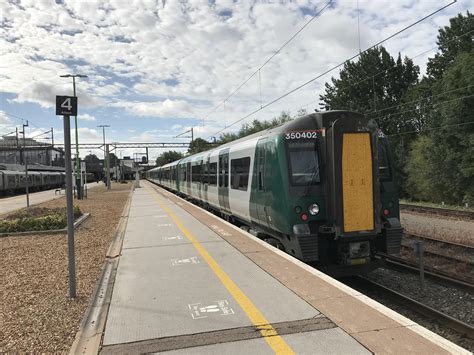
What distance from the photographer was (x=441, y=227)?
593 inches

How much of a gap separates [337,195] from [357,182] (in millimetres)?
434

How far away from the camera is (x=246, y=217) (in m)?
10.8

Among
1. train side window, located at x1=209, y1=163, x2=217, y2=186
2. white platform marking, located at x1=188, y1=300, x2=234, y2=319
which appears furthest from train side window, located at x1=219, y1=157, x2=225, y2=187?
white platform marking, located at x1=188, y1=300, x2=234, y2=319

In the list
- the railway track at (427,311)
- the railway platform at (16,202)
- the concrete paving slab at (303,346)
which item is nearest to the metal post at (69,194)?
the concrete paving slab at (303,346)

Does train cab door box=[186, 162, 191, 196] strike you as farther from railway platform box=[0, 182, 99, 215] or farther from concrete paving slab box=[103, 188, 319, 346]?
concrete paving slab box=[103, 188, 319, 346]

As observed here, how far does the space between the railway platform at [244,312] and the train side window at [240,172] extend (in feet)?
8.57

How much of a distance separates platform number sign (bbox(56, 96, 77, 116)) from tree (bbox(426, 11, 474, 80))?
39.5 metres

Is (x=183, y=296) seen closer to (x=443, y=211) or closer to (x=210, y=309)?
(x=210, y=309)

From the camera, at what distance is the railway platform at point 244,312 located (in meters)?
4.00

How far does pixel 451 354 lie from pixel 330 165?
4178 mm

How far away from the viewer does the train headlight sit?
7.51 meters

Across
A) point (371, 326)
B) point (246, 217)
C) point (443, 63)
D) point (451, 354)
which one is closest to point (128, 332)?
point (371, 326)

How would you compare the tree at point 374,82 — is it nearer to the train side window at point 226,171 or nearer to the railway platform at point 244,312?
the train side window at point 226,171

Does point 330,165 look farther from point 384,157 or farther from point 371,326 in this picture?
point 371,326
